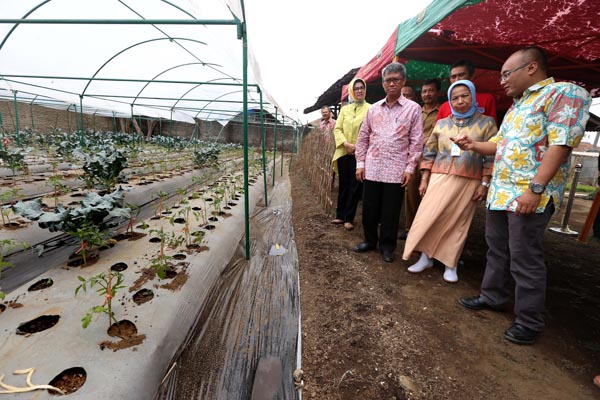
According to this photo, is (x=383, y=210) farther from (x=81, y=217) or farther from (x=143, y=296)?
(x=81, y=217)

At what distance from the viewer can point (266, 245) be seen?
9.61ft

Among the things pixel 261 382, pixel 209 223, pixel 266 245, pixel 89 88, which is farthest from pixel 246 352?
pixel 89 88

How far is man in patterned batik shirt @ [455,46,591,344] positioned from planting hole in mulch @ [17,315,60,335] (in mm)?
2415

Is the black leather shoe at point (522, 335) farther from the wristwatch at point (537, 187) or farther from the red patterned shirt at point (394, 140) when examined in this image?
the red patterned shirt at point (394, 140)

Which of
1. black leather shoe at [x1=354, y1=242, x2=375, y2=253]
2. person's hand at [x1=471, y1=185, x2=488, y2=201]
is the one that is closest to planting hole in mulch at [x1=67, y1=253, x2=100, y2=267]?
black leather shoe at [x1=354, y1=242, x2=375, y2=253]

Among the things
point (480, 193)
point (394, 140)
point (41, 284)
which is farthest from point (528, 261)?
point (41, 284)

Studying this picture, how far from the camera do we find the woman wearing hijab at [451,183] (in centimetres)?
191

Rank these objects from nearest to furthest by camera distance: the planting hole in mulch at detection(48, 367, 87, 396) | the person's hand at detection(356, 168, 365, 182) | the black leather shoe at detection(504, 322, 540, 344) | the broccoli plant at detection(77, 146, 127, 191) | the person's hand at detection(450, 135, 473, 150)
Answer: the planting hole in mulch at detection(48, 367, 87, 396) → the black leather shoe at detection(504, 322, 540, 344) → the person's hand at detection(450, 135, 473, 150) → the person's hand at detection(356, 168, 365, 182) → the broccoli plant at detection(77, 146, 127, 191)

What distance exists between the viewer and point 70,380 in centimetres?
104

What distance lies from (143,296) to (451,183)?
2.24 meters

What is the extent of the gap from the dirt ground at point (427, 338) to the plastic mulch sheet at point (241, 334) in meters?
0.10

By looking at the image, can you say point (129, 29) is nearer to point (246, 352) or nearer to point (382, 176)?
point (382, 176)

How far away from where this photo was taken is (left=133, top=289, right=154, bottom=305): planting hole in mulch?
1.53 metres

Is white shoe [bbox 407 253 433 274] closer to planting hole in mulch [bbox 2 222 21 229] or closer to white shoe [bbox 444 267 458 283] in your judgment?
white shoe [bbox 444 267 458 283]
